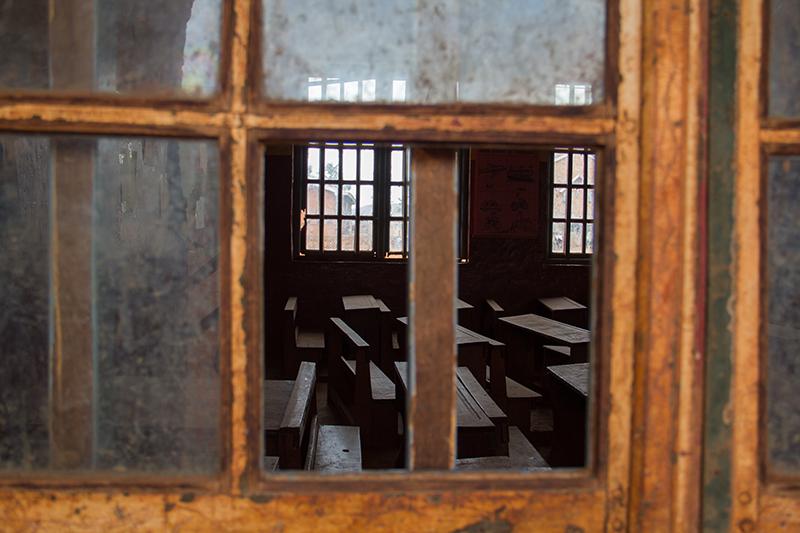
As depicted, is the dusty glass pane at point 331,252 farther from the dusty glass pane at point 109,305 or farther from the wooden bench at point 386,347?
the dusty glass pane at point 109,305

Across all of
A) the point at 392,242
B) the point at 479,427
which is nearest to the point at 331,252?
the point at 392,242

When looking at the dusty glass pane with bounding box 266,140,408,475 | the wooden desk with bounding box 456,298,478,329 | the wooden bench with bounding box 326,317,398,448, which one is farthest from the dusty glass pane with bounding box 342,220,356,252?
the wooden bench with bounding box 326,317,398,448

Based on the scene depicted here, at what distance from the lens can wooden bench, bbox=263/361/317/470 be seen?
2.23 meters

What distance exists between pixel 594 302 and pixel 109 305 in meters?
0.66

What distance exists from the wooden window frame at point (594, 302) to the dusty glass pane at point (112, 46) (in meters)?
0.02

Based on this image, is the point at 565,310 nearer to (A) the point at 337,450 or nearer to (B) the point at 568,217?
(B) the point at 568,217

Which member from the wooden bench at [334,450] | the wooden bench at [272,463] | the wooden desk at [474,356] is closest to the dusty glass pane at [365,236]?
the wooden desk at [474,356]

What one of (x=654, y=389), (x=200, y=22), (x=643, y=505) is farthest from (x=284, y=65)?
(x=643, y=505)

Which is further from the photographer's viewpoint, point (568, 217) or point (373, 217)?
point (568, 217)

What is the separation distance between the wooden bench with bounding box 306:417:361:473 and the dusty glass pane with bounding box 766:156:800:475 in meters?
1.79

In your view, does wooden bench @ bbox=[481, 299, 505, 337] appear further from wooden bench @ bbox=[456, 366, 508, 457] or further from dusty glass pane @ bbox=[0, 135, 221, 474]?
dusty glass pane @ bbox=[0, 135, 221, 474]

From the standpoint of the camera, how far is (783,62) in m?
0.79

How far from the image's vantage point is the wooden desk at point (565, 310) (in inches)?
217

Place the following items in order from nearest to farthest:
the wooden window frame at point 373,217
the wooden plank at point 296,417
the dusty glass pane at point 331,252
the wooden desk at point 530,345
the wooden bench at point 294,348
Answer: the wooden plank at point 296,417 → the wooden desk at point 530,345 → the wooden bench at point 294,348 → the dusty glass pane at point 331,252 → the wooden window frame at point 373,217
